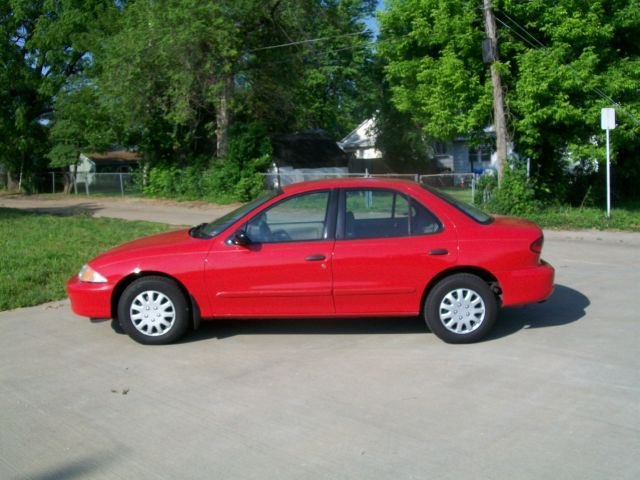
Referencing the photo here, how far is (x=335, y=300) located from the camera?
639 centimetres

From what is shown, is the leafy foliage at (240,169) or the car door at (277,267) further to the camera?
the leafy foliage at (240,169)

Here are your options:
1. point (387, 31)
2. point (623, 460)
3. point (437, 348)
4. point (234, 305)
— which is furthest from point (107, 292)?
point (387, 31)

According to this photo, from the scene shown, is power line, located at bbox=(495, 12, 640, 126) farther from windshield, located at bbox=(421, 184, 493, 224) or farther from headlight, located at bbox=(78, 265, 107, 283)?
headlight, located at bbox=(78, 265, 107, 283)

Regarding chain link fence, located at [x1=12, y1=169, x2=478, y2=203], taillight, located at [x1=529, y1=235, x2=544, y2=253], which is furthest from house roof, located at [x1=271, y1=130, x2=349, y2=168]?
taillight, located at [x1=529, y1=235, x2=544, y2=253]

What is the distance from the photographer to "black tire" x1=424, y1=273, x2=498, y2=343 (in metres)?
6.32

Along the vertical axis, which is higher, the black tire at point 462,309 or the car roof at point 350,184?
the car roof at point 350,184

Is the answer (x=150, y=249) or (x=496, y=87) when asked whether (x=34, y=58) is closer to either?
(x=496, y=87)

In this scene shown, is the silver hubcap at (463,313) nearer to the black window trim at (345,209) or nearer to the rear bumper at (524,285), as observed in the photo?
the rear bumper at (524,285)

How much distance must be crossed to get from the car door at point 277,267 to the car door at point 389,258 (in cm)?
14

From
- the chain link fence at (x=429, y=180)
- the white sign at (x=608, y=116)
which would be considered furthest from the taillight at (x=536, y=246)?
the chain link fence at (x=429, y=180)

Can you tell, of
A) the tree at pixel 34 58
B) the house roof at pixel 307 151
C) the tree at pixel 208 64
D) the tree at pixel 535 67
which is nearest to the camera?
the tree at pixel 535 67

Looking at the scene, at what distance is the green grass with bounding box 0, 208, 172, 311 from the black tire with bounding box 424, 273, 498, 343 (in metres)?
5.12

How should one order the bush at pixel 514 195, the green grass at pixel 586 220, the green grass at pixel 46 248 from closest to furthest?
1. the green grass at pixel 46 248
2. the green grass at pixel 586 220
3. the bush at pixel 514 195

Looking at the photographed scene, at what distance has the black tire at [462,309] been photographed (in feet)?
20.7
